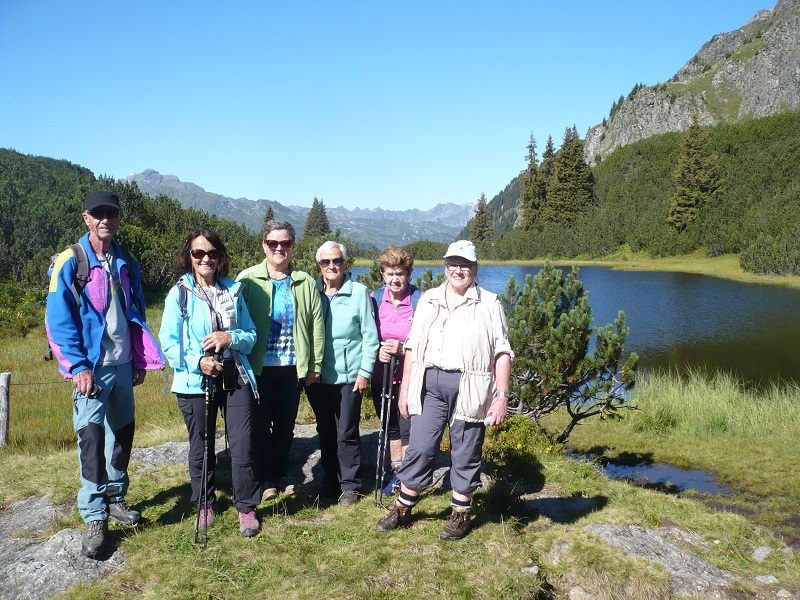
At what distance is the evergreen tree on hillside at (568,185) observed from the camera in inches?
3243

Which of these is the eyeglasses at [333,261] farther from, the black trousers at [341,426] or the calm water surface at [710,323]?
the calm water surface at [710,323]

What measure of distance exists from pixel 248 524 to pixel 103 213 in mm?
2485

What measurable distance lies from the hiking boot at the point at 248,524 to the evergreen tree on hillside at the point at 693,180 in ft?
234

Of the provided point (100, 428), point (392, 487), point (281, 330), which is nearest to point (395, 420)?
point (392, 487)

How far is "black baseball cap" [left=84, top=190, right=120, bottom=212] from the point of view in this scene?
A: 153 inches

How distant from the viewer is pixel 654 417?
13234mm

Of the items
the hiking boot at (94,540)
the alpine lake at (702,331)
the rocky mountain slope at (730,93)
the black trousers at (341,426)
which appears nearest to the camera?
the hiking boot at (94,540)

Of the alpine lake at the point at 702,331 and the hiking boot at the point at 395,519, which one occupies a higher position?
the hiking boot at the point at 395,519

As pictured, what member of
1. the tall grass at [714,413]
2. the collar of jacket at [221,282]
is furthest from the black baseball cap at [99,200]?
the tall grass at [714,413]

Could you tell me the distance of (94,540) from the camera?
3848 millimetres

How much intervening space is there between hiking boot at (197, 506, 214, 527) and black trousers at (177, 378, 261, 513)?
3.9 inches

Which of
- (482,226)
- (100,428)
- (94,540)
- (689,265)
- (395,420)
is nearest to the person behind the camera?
(94,540)

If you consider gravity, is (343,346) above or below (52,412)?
above

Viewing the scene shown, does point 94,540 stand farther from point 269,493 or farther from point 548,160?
point 548,160
